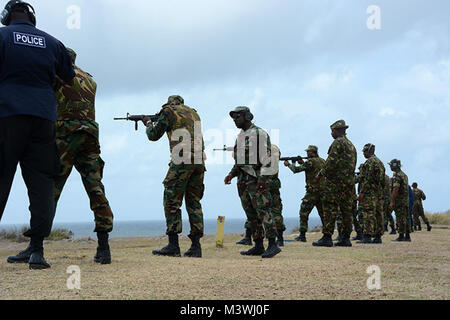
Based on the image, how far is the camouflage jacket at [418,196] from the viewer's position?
2036 centimetres

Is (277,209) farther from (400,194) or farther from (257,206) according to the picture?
(400,194)

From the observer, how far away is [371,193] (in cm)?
1061

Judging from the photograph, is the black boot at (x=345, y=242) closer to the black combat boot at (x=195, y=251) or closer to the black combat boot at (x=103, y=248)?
the black combat boot at (x=195, y=251)

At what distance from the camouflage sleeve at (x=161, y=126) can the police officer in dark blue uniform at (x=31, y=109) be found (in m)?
2.04

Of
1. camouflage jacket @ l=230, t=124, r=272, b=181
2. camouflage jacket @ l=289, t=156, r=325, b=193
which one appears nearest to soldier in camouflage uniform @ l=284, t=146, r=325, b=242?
camouflage jacket @ l=289, t=156, r=325, b=193

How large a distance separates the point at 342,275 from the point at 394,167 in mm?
8443

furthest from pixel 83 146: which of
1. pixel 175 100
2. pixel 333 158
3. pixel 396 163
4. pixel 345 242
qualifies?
pixel 396 163

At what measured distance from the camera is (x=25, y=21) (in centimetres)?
454

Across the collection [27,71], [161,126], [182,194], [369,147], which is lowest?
[182,194]

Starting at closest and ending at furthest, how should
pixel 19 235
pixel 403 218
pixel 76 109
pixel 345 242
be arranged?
pixel 76 109
pixel 345 242
pixel 403 218
pixel 19 235

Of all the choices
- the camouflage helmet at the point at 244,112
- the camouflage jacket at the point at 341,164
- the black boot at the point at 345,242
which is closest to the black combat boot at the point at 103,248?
the camouflage helmet at the point at 244,112

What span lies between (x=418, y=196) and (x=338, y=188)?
12815 millimetres
